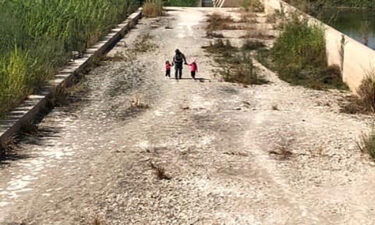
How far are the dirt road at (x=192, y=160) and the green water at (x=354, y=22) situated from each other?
9236 millimetres

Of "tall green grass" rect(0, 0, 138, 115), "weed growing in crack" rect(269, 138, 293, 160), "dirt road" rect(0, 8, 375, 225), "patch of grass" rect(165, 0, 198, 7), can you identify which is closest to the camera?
"dirt road" rect(0, 8, 375, 225)

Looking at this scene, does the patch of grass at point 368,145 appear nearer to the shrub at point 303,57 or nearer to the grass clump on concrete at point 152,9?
the shrub at point 303,57

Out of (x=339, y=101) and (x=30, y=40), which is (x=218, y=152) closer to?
(x=339, y=101)

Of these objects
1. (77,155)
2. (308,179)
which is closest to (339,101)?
(308,179)

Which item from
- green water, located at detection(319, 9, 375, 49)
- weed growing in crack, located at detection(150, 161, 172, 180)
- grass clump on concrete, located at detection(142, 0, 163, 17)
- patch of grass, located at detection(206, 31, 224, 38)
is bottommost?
weed growing in crack, located at detection(150, 161, 172, 180)

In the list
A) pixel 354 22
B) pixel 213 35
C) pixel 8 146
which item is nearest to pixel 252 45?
pixel 213 35

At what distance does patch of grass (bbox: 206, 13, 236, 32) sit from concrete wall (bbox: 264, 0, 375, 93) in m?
6.84

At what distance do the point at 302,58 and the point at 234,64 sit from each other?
1723 mm

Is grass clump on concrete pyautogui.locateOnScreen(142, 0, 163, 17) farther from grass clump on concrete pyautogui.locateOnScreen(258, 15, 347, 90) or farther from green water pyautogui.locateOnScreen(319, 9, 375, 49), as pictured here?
grass clump on concrete pyautogui.locateOnScreen(258, 15, 347, 90)

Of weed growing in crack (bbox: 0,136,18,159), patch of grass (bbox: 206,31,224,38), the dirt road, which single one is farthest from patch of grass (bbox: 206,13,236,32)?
weed growing in crack (bbox: 0,136,18,159)

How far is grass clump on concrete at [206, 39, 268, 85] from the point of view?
479 inches

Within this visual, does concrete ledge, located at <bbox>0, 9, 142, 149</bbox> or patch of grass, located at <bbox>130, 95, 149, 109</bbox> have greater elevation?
concrete ledge, located at <bbox>0, 9, 142, 149</bbox>

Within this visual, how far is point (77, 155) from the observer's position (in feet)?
25.3

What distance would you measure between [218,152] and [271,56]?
7397mm
